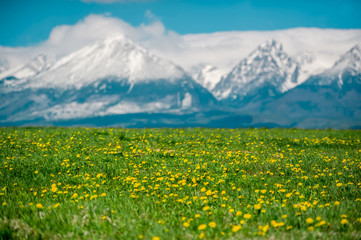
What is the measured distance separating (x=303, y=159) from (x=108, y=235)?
33.7 feet

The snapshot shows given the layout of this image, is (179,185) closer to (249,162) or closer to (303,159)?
(249,162)

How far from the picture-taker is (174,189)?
33.3 ft

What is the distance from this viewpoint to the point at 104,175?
11.7 metres

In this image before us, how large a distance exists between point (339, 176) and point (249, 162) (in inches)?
135

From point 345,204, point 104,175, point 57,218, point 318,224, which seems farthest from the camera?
point 104,175

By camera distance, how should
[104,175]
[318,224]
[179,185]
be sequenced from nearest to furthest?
1. [318,224]
2. [179,185]
3. [104,175]

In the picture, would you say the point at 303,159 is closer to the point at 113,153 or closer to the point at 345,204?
the point at 345,204

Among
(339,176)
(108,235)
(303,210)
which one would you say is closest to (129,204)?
(108,235)

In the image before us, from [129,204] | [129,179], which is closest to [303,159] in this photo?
[129,179]

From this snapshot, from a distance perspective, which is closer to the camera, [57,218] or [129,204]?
[57,218]

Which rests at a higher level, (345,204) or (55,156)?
(55,156)

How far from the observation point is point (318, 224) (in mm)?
6395

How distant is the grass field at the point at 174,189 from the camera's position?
679 cm

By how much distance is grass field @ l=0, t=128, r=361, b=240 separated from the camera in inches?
267
